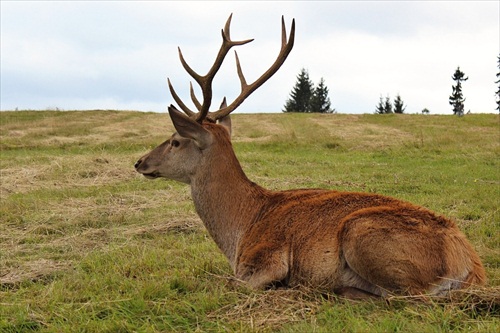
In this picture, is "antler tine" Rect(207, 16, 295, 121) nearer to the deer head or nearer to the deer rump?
→ the deer head

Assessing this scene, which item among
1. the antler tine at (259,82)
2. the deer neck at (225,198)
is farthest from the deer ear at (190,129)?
the antler tine at (259,82)

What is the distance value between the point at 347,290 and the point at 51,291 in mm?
2294

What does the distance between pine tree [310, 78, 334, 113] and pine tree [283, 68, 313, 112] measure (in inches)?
28.3

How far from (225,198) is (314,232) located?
98 centimetres

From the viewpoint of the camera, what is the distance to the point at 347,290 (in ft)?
13.4

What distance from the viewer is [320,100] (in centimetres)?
6638

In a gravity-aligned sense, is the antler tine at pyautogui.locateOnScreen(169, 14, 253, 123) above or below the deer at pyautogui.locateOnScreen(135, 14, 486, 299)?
above

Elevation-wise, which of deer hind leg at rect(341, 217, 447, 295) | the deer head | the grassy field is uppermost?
the deer head

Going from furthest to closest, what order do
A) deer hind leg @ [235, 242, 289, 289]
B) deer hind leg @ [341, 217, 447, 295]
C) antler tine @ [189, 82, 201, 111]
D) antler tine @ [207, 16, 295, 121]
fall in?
antler tine @ [189, 82, 201, 111] → antler tine @ [207, 16, 295, 121] → deer hind leg @ [235, 242, 289, 289] → deer hind leg @ [341, 217, 447, 295]

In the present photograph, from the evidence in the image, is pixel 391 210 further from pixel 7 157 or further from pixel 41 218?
pixel 7 157

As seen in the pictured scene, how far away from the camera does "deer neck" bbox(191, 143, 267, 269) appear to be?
4.91 m

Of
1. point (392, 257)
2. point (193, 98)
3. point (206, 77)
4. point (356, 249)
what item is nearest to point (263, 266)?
point (356, 249)

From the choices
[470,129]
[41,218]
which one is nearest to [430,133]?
[470,129]

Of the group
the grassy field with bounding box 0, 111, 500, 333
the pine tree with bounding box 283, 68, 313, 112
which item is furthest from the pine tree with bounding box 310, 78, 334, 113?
the grassy field with bounding box 0, 111, 500, 333
